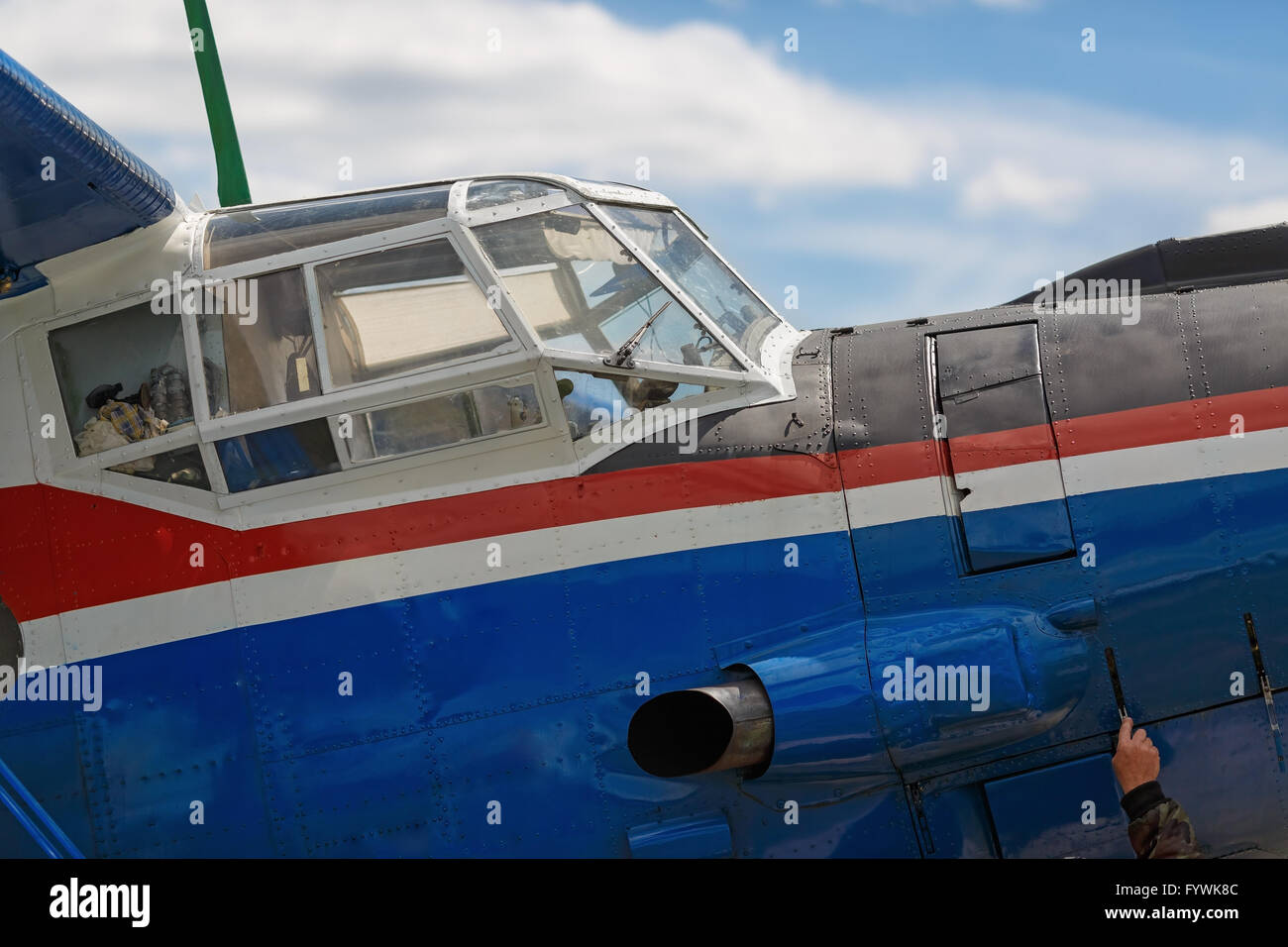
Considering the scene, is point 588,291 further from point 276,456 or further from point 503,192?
point 276,456

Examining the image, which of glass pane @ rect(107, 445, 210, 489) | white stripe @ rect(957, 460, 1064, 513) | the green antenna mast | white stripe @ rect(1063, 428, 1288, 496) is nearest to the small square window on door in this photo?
white stripe @ rect(957, 460, 1064, 513)

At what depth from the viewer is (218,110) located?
1139cm

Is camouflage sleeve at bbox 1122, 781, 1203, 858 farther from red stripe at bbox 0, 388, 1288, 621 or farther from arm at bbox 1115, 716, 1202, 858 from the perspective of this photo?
red stripe at bbox 0, 388, 1288, 621

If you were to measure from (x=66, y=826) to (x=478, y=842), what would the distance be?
193 centimetres

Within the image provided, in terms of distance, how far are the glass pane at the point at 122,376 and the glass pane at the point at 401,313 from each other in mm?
790

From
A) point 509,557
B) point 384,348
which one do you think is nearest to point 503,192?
point 384,348

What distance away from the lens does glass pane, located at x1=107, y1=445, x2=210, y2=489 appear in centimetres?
592

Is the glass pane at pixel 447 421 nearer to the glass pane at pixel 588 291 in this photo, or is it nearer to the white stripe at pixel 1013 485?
the glass pane at pixel 588 291

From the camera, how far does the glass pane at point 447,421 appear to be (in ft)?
19.3

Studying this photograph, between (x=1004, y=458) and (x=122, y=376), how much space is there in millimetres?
4244

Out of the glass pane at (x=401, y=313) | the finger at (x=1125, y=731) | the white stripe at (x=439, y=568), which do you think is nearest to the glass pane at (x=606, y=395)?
the glass pane at (x=401, y=313)
